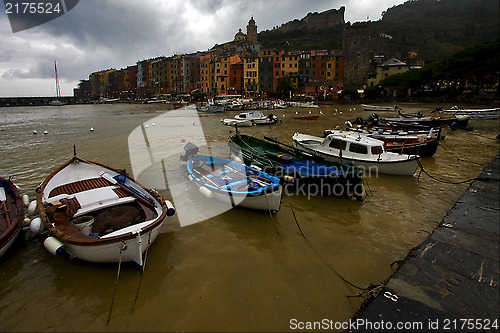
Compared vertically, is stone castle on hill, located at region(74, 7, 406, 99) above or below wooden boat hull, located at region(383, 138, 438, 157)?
above

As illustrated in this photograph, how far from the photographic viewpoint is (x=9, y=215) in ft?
25.2

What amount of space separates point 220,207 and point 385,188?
7.74 meters

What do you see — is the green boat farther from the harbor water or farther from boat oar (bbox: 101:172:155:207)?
boat oar (bbox: 101:172:155:207)

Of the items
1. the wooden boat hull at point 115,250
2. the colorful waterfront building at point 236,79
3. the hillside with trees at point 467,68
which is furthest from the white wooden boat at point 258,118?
the colorful waterfront building at point 236,79

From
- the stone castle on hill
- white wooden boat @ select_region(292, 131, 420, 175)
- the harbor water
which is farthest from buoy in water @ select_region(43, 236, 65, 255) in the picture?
the stone castle on hill

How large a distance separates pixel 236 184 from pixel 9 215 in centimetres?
712

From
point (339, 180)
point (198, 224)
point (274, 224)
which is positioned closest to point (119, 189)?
point (198, 224)

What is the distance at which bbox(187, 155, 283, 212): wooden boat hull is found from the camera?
871 cm

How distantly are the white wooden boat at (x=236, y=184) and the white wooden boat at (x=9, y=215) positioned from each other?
5446 mm

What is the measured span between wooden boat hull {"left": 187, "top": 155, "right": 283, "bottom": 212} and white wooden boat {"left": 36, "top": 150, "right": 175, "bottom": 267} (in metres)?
2.12

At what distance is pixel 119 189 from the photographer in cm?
904

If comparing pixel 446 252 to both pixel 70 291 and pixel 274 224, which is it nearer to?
pixel 274 224

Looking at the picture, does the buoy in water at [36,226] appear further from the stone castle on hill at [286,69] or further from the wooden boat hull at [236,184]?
the stone castle on hill at [286,69]

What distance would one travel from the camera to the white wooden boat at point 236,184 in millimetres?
8711
